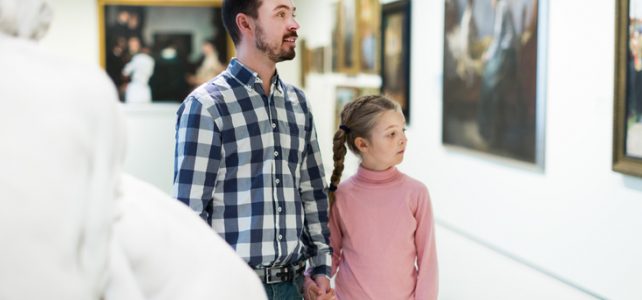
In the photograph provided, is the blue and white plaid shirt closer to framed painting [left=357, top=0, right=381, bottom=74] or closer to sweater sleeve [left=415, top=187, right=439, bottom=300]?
sweater sleeve [left=415, top=187, right=439, bottom=300]

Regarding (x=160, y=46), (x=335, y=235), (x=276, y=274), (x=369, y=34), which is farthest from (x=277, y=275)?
(x=160, y=46)

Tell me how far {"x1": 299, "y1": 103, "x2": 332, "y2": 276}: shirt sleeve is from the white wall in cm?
133

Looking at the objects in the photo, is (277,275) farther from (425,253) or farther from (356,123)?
(356,123)

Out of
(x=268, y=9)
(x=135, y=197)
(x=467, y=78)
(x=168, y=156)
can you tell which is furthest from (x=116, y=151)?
(x=168, y=156)

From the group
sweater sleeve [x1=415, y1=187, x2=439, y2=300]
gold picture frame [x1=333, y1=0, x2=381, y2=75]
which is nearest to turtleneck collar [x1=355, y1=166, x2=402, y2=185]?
sweater sleeve [x1=415, y1=187, x2=439, y2=300]

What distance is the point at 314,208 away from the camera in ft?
9.46

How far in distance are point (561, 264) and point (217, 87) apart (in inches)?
80.7

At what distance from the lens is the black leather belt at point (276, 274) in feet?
8.86

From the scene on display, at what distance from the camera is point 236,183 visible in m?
2.69

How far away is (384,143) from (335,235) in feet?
1.24

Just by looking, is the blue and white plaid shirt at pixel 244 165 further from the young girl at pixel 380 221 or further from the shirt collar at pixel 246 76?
the young girl at pixel 380 221

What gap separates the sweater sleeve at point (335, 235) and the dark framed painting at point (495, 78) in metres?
1.50

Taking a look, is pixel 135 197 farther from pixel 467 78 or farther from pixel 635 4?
pixel 467 78

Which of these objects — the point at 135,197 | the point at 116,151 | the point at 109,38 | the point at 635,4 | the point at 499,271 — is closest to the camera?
the point at 116,151
